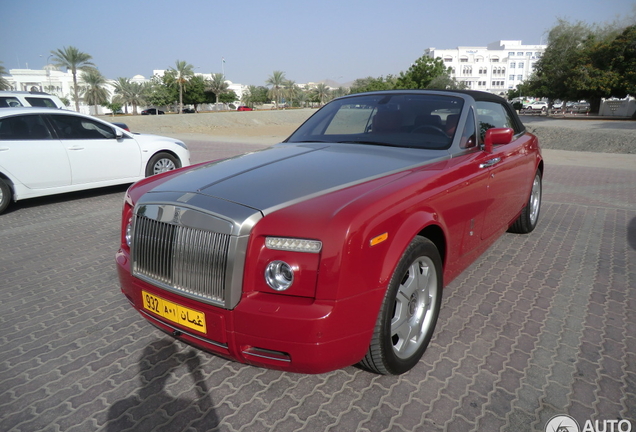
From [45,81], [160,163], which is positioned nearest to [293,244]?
[160,163]

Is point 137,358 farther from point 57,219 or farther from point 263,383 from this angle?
point 57,219

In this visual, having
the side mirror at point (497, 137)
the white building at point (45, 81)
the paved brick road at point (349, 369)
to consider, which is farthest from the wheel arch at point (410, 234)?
the white building at point (45, 81)

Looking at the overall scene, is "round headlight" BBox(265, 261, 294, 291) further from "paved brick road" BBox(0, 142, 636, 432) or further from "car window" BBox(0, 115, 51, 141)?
"car window" BBox(0, 115, 51, 141)

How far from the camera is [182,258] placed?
2.39 m

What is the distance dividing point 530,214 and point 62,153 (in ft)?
24.3

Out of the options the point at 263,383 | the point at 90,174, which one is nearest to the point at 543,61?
the point at 90,174

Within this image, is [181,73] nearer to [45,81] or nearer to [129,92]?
[129,92]

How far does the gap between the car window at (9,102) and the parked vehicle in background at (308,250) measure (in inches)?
438

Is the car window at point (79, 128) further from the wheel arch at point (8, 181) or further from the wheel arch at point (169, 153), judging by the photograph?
the wheel arch at point (8, 181)

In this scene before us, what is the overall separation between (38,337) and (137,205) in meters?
1.51

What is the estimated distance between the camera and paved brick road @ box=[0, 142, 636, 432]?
241 cm

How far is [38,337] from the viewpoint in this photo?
330cm

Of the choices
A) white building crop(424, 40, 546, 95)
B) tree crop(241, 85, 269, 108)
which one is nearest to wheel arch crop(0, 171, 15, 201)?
tree crop(241, 85, 269, 108)

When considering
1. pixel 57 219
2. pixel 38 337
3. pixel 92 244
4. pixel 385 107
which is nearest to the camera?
pixel 38 337
